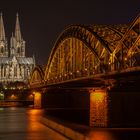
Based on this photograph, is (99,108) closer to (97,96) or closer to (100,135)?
(97,96)

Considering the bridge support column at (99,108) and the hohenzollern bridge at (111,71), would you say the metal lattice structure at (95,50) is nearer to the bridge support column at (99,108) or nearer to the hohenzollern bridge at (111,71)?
the hohenzollern bridge at (111,71)

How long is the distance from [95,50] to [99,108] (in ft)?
54.2

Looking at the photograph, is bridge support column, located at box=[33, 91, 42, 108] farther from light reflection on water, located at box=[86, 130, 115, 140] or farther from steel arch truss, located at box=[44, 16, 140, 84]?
light reflection on water, located at box=[86, 130, 115, 140]

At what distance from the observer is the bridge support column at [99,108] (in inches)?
2013

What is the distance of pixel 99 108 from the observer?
52656 millimetres

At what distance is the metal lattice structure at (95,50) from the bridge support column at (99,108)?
2193mm

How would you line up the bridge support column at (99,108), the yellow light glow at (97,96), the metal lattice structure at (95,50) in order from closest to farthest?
the metal lattice structure at (95,50)
the bridge support column at (99,108)
the yellow light glow at (97,96)

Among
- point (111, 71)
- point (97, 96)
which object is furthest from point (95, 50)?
point (111, 71)

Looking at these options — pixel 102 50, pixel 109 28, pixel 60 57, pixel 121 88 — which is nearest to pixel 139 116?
pixel 121 88

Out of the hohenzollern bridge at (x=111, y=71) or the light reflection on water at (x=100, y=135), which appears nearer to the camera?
the light reflection on water at (x=100, y=135)

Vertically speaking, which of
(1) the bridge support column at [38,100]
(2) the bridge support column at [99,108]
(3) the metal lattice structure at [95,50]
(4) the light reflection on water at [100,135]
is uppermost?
(3) the metal lattice structure at [95,50]

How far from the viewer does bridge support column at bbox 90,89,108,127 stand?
168 ft

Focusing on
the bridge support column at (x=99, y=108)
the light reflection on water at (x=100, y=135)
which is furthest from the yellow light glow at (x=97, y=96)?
the light reflection on water at (x=100, y=135)

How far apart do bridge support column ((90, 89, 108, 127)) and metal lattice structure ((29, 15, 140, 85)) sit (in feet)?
7.20
